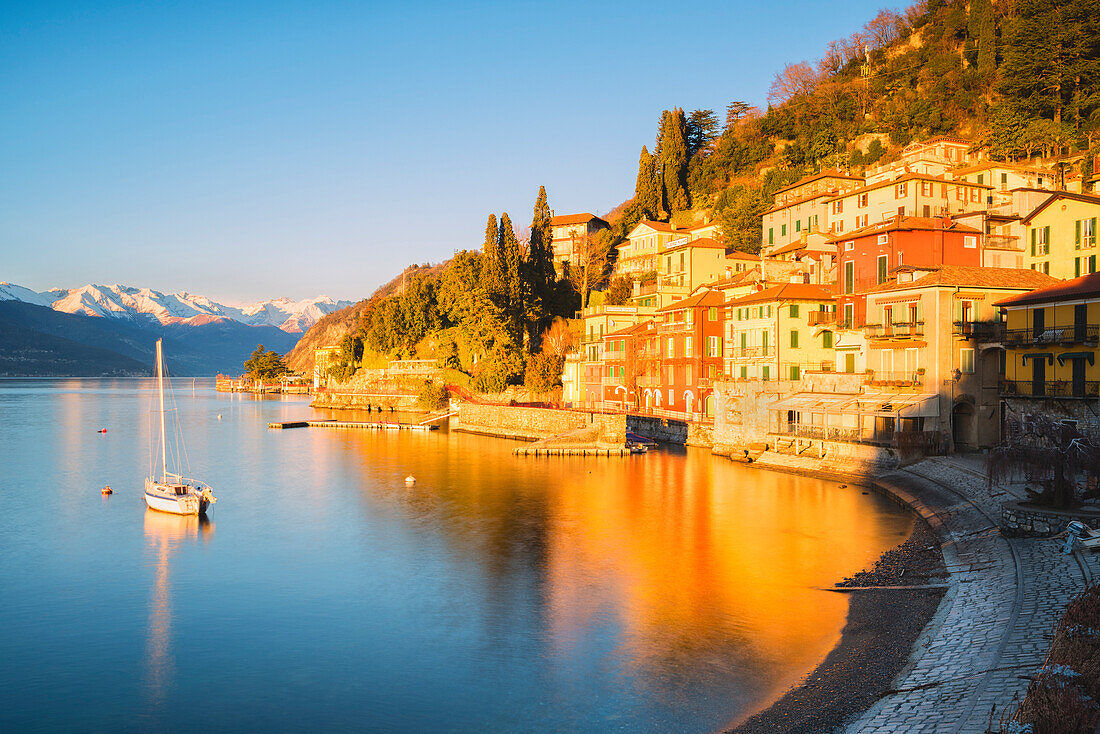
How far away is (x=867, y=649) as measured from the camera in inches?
661

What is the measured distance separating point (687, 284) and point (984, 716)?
57.5 metres

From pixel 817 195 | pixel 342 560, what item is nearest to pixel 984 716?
pixel 342 560

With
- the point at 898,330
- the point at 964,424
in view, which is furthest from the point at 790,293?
the point at 964,424

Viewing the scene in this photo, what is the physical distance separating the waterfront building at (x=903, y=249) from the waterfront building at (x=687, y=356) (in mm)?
12122

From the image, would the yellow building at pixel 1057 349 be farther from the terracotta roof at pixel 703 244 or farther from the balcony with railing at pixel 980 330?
the terracotta roof at pixel 703 244

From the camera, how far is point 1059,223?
Result: 3900 cm

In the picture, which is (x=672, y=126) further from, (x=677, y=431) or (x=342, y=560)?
(x=342, y=560)

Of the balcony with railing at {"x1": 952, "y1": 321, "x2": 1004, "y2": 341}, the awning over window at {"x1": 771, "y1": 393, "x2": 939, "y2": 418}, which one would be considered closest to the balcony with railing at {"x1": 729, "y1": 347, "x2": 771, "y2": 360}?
the awning over window at {"x1": 771, "y1": 393, "x2": 939, "y2": 418}

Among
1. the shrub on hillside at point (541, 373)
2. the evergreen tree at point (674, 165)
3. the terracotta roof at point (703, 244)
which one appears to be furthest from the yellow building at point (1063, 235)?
the evergreen tree at point (674, 165)

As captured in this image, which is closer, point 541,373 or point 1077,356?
point 1077,356

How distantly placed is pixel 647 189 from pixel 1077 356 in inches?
2528

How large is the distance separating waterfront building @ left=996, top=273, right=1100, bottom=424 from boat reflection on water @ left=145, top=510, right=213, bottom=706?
3287cm

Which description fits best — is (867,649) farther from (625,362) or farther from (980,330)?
(625,362)

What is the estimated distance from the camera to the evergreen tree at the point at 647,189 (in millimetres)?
89812
